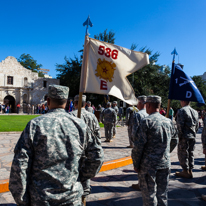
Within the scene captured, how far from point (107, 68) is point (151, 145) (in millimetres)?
1559

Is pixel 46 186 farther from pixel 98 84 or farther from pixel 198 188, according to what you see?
pixel 198 188

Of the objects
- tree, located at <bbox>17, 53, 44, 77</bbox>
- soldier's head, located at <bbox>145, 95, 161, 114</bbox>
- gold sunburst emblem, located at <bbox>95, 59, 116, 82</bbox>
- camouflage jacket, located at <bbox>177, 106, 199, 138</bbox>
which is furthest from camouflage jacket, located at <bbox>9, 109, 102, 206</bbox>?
tree, located at <bbox>17, 53, 44, 77</bbox>

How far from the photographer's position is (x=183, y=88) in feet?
15.1

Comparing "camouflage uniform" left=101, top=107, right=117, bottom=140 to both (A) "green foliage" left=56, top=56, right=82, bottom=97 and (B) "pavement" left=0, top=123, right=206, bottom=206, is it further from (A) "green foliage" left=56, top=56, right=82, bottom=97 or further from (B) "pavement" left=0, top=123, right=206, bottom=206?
(A) "green foliage" left=56, top=56, right=82, bottom=97

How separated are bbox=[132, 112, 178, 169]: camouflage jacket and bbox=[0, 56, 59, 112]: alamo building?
37.8m

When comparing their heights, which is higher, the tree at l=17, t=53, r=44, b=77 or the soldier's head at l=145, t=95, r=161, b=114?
the tree at l=17, t=53, r=44, b=77

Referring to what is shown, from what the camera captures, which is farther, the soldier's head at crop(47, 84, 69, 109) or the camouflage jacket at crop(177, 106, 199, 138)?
the camouflage jacket at crop(177, 106, 199, 138)

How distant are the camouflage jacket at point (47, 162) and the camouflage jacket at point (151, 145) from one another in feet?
3.86

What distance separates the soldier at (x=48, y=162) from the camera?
172cm

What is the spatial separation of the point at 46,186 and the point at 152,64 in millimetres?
31416

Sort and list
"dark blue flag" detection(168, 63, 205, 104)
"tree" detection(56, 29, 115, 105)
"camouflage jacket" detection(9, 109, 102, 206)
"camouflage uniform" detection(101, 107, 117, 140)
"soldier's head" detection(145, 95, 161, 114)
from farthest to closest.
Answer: "tree" detection(56, 29, 115, 105), "camouflage uniform" detection(101, 107, 117, 140), "dark blue flag" detection(168, 63, 205, 104), "soldier's head" detection(145, 95, 161, 114), "camouflage jacket" detection(9, 109, 102, 206)

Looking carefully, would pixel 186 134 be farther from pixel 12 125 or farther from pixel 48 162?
pixel 12 125

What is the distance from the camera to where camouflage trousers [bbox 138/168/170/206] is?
8.93 ft

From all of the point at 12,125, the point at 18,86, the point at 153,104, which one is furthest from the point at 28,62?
the point at 153,104
